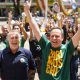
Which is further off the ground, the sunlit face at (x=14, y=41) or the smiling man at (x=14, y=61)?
the sunlit face at (x=14, y=41)

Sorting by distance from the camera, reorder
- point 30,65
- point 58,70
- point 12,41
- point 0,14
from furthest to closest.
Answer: point 0,14
point 30,65
point 12,41
point 58,70

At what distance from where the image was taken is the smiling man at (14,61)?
5.11 metres

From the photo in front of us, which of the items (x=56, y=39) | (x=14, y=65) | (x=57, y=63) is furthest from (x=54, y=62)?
(x=14, y=65)

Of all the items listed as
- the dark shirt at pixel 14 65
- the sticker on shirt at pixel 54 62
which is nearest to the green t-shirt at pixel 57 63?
the sticker on shirt at pixel 54 62

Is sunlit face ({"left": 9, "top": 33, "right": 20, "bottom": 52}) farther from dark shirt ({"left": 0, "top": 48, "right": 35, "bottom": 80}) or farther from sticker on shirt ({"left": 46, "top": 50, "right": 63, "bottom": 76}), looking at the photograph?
sticker on shirt ({"left": 46, "top": 50, "right": 63, "bottom": 76})

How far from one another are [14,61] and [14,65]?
0.05 meters

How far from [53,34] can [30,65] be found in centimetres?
81

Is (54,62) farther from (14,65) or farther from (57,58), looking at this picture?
(14,65)

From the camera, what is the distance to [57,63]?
4785 mm

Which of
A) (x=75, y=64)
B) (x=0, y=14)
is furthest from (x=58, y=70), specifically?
(x=0, y=14)

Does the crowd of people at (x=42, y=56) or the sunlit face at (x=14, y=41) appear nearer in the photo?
the crowd of people at (x=42, y=56)

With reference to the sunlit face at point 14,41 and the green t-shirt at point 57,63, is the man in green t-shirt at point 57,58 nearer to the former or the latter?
the green t-shirt at point 57,63

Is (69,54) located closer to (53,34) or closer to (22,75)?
(53,34)

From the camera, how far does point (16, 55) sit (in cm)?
518
